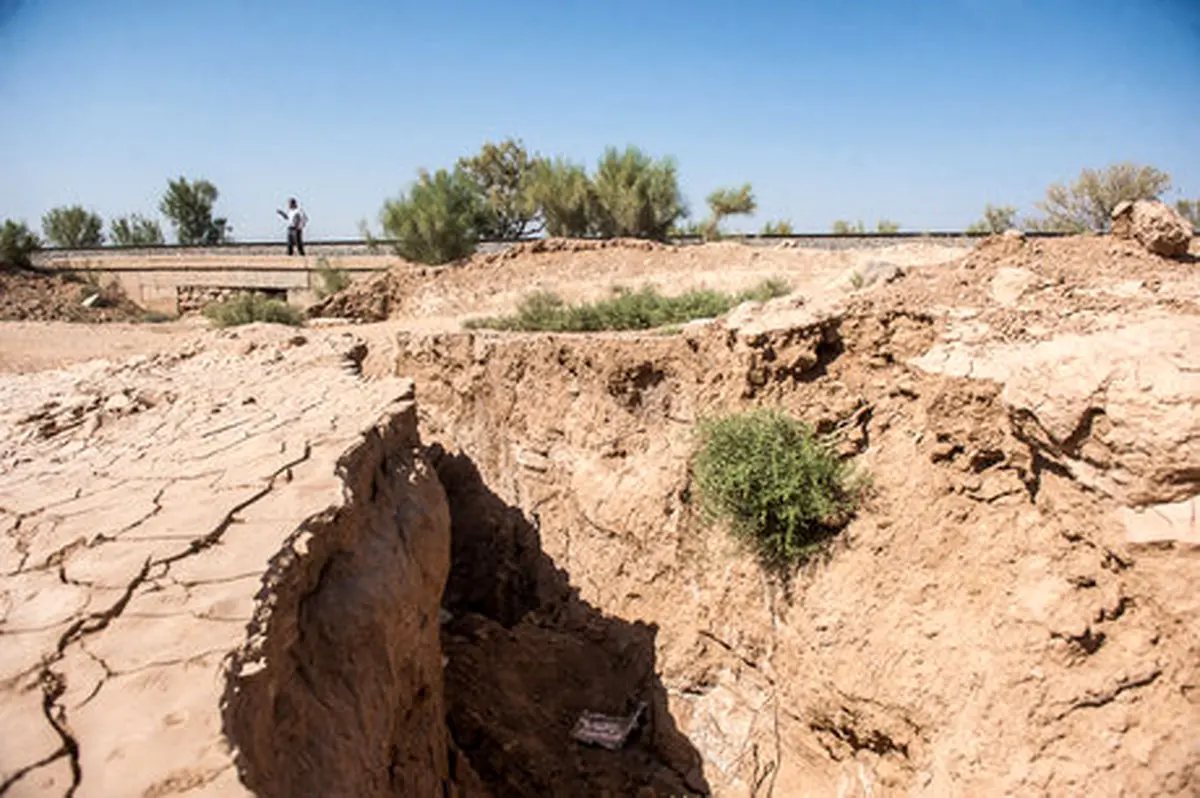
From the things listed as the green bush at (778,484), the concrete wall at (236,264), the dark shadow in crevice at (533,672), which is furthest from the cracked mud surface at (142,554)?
the concrete wall at (236,264)

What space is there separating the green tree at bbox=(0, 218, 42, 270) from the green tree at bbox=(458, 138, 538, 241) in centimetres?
979

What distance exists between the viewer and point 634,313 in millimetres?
8453

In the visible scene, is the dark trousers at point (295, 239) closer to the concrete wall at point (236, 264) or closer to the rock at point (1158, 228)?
the concrete wall at point (236, 264)

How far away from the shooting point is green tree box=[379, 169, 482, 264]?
531 inches

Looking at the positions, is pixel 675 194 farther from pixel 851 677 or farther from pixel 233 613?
pixel 233 613

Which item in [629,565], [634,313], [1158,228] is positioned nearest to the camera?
[1158,228]

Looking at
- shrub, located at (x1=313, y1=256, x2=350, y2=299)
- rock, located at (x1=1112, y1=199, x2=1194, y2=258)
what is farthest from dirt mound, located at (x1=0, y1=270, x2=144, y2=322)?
rock, located at (x1=1112, y1=199, x2=1194, y2=258)

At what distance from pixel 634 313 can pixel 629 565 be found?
11.7 feet

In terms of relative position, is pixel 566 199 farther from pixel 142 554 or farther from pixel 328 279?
pixel 142 554

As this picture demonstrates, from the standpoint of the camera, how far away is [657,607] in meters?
5.54

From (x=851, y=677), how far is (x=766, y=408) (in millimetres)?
1751

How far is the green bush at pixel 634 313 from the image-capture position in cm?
832

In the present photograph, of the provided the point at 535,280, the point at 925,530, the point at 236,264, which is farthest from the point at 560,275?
the point at 925,530

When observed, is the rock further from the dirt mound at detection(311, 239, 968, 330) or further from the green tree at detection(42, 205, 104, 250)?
the green tree at detection(42, 205, 104, 250)
